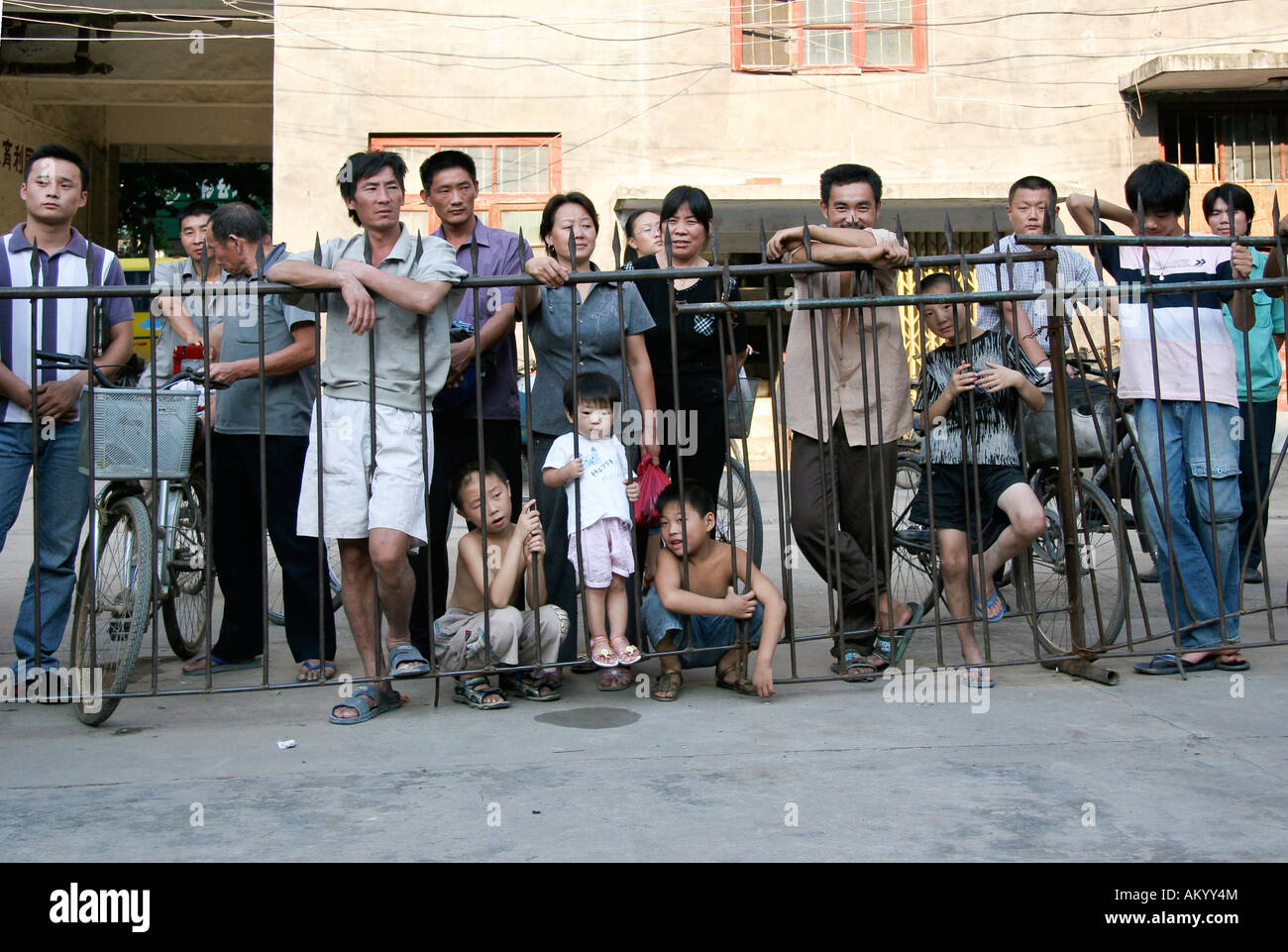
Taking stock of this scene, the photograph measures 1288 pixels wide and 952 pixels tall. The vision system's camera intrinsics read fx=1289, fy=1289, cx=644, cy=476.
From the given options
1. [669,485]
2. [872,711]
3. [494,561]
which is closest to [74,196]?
[494,561]

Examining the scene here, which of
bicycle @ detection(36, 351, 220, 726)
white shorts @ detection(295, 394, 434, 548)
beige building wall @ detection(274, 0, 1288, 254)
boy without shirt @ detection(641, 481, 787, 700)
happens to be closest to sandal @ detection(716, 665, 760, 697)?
boy without shirt @ detection(641, 481, 787, 700)

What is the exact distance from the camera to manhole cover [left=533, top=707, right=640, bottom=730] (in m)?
4.32

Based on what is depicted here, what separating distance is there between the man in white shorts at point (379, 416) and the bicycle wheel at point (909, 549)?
222 cm

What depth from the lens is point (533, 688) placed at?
470 centimetres

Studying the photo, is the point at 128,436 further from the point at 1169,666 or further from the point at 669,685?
the point at 1169,666

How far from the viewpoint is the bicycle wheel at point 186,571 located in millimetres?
5379

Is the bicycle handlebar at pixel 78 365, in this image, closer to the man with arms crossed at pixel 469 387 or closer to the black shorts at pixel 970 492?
the man with arms crossed at pixel 469 387

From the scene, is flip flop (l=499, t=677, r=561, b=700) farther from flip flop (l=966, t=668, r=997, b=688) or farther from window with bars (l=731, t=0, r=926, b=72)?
window with bars (l=731, t=0, r=926, b=72)

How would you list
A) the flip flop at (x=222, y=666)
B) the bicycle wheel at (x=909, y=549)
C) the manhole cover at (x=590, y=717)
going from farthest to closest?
1. the bicycle wheel at (x=909, y=549)
2. the flip flop at (x=222, y=666)
3. the manhole cover at (x=590, y=717)

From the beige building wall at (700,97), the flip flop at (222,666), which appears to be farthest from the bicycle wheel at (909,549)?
the beige building wall at (700,97)

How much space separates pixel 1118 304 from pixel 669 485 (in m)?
1.87

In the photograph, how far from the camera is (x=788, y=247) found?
4.78 meters

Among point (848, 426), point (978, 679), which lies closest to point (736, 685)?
point (978, 679)

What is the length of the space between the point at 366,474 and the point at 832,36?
1185cm
